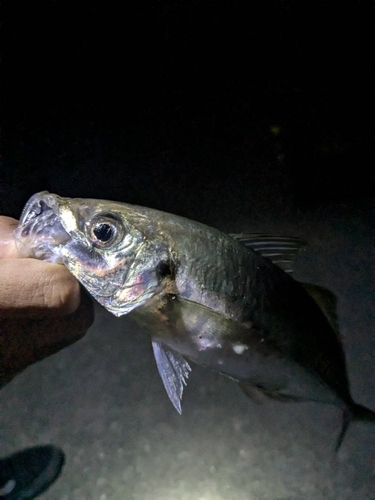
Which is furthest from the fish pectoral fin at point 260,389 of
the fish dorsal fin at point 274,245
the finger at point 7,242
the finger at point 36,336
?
the finger at point 7,242

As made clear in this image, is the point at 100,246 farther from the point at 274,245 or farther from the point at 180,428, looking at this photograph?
the point at 180,428

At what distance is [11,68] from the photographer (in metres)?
2.20

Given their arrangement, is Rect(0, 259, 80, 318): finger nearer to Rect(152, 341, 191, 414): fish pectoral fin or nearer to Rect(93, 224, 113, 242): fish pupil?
Rect(93, 224, 113, 242): fish pupil

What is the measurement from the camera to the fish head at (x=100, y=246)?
2.00ft

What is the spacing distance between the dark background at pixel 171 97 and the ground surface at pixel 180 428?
0.77 m

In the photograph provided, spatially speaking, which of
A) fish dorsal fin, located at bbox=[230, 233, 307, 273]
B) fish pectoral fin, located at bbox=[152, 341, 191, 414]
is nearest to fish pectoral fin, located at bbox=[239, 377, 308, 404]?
fish pectoral fin, located at bbox=[152, 341, 191, 414]

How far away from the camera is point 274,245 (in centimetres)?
83

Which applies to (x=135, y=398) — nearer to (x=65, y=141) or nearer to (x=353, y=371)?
(x=353, y=371)

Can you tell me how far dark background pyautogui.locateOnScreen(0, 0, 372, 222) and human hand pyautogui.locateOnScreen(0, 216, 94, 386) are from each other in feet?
4.29

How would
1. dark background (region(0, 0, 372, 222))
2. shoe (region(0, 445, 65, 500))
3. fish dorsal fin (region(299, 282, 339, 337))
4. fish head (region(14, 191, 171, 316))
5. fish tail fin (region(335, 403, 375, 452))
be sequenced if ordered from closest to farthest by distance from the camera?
fish head (region(14, 191, 171, 316)) → fish dorsal fin (region(299, 282, 339, 337)) → fish tail fin (region(335, 403, 375, 452)) → shoe (region(0, 445, 65, 500)) → dark background (region(0, 0, 372, 222))

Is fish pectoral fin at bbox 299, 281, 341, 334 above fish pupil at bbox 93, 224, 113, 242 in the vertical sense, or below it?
below

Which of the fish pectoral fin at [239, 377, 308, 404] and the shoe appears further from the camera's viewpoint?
the shoe

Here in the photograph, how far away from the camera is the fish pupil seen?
2.02 feet

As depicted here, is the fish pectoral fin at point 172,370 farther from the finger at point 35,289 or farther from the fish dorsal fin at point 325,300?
the fish dorsal fin at point 325,300
